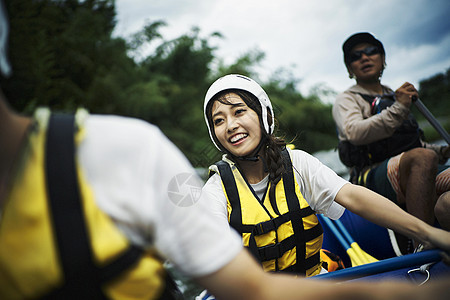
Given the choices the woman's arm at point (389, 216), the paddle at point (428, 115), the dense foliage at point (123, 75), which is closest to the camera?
the woman's arm at point (389, 216)

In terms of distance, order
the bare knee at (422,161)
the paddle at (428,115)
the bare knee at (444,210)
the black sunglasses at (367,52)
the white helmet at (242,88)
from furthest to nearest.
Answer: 1. the black sunglasses at (367,52)
2. the paddle at (428,115)
3. the bare knee at (422,161)
4. the white helmet at (242,88)
5. the bare knee at (444,210)

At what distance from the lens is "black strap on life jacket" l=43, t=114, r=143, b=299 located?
494 millimetres

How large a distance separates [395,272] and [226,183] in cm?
88

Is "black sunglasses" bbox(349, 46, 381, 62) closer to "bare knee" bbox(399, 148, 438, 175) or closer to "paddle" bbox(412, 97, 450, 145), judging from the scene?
"paddle" bbox(412, 97, 450, 145)

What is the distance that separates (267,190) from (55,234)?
1257 millimetres

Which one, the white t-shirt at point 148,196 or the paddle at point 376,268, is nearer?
the white t-shirt at point 148,196

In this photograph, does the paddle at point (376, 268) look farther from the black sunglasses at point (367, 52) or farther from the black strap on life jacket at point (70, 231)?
the black sunglasses at point (367, 52)

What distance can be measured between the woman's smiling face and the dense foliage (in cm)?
372

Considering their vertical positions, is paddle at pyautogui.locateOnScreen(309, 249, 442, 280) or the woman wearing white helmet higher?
the woman wearing white helmet

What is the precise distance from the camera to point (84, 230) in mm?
498

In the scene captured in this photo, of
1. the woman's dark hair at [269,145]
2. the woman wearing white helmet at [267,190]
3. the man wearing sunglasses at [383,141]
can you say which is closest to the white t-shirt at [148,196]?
the woman wearing white helmet at [267,190]

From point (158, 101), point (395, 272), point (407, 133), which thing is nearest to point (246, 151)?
point (395, 272)

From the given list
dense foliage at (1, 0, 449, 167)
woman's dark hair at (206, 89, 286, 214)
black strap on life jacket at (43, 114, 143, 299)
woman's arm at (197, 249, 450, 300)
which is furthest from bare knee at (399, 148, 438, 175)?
dense foliage at (1, 0, 449, 167)

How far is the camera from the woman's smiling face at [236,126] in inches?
66.5
